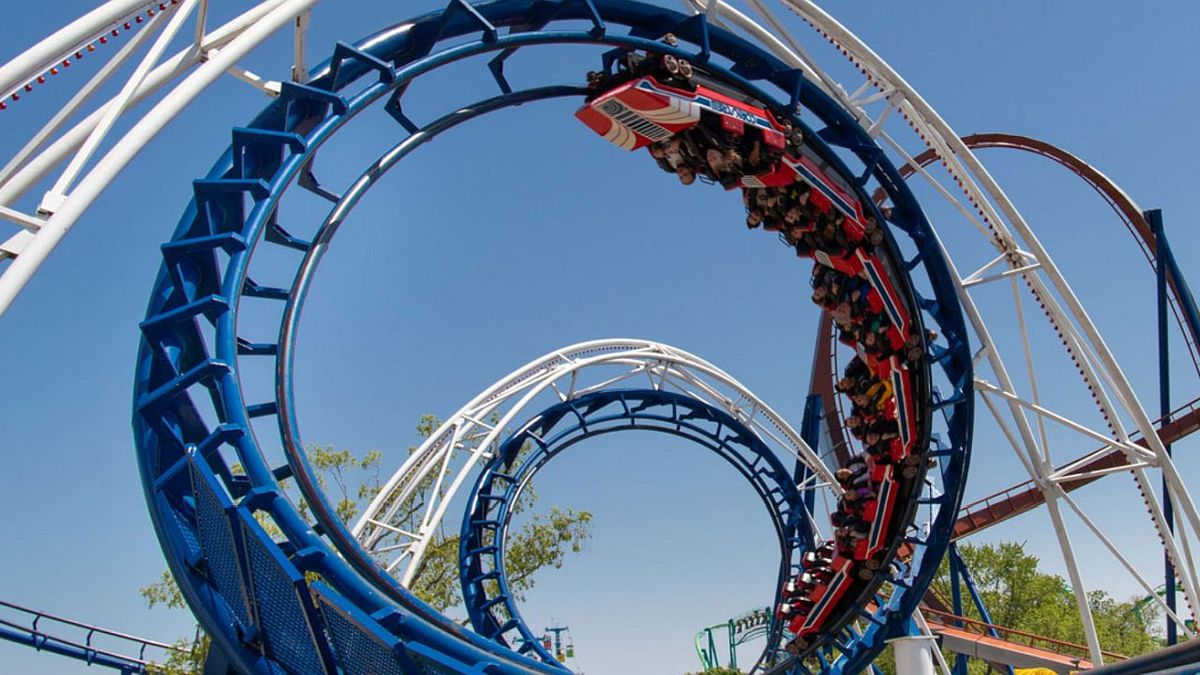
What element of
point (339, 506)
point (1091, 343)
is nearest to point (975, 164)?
point (1091, 343)

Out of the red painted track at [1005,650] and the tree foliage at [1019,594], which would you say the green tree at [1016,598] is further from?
the red painted track at [1005,650]

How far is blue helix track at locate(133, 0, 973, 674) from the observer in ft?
16.9

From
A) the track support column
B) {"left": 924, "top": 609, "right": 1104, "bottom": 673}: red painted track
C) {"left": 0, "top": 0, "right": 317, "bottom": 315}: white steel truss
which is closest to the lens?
{"left": 0, "top": 0, "right": 317, "bottom": 315}: white steel truss

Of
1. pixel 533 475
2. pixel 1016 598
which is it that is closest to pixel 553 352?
pixel 533 475

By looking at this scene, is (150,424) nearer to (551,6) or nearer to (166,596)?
(551,6)

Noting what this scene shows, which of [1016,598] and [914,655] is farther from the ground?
[1016,598]

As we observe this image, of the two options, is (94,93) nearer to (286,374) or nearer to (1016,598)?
(286,374)

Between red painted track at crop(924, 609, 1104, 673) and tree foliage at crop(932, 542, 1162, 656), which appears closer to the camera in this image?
red painted track at crop(924, 609, 1104, 673)

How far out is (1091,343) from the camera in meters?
10.8

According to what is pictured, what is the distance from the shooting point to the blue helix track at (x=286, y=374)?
5.14 metres

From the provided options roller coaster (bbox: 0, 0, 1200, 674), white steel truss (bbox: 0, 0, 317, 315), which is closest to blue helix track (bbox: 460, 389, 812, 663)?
roller coaster (bbox: 0, 0, 1200, 674)

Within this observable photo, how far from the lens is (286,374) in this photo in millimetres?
7352

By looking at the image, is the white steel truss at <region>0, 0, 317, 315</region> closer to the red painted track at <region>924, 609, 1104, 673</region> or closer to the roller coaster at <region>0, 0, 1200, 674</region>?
the roller coaster at <region>0, 0, 1200, 674</region>

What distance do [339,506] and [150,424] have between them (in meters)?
11.1
